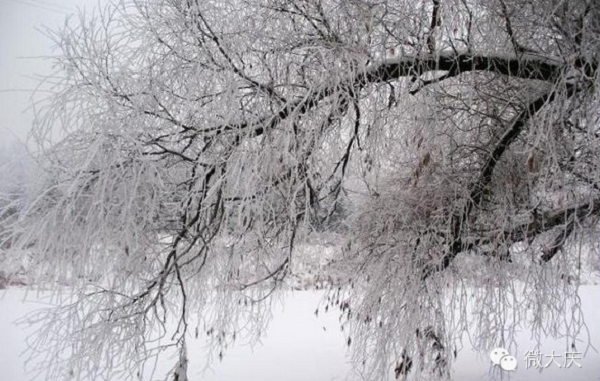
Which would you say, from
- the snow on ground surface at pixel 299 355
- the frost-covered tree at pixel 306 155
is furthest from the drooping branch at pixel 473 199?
the snow on ground surface at pixel 299 355

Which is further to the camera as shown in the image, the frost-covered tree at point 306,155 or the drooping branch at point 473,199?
the drooping branch at point 473,199

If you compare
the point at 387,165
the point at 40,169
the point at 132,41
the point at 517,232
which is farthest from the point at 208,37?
the point at 517,232

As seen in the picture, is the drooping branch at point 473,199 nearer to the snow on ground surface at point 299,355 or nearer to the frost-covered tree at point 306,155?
the frost-covered tree at point 306,155

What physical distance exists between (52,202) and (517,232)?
2.05 m

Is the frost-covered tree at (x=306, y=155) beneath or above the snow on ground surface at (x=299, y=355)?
above

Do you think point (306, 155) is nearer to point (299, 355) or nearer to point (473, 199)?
point (473, 199)

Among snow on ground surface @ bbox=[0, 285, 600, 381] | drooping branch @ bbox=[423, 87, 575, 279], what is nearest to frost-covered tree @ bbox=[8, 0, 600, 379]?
drooping branch @ bbox=[423, 87, 575, 279]

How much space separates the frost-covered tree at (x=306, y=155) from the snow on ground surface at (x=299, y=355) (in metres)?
0.37

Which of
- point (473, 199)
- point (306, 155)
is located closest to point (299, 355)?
point (473, 199)

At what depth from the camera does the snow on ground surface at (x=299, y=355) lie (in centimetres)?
237

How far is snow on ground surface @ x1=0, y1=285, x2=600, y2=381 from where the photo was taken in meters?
2.37

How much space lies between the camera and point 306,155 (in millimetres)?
2059

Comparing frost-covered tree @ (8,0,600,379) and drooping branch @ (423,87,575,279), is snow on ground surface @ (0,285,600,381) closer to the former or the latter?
frost-covered tree @ (8,0,600,379)

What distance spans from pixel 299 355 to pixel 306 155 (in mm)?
2426
